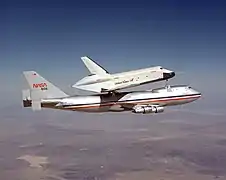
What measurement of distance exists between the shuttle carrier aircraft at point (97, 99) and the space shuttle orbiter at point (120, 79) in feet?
0.68

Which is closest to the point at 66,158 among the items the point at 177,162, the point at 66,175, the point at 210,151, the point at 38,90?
the point at 66,175

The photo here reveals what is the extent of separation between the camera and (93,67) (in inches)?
283

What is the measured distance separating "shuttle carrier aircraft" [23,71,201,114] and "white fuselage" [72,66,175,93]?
0.68ft

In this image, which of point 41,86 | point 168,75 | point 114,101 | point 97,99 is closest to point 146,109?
point 114,101

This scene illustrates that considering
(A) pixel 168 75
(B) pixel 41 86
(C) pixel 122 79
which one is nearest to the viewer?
(C) pixel 122 79

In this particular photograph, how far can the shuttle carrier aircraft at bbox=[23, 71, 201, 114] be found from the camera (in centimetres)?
702

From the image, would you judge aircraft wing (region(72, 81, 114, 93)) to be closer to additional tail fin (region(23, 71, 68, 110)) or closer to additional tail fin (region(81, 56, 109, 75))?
additional tail fin (region(81, 56, 109, 75))

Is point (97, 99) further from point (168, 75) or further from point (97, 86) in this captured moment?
point (168, 75)

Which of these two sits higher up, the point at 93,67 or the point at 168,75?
the point at 93,67

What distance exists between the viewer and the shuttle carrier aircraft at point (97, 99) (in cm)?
702

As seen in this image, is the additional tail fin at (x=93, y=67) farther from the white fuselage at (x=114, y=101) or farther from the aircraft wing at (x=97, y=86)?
the white fuselage at (x=114, y=101)

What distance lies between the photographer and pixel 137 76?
690 centimetres

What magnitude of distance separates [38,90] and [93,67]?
40.2 inches

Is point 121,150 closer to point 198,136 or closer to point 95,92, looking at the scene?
point 198,136
